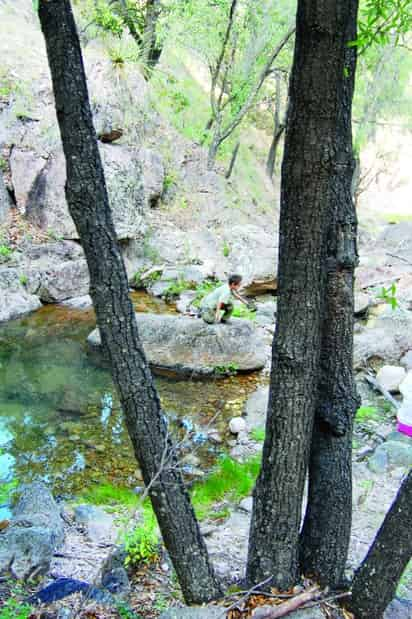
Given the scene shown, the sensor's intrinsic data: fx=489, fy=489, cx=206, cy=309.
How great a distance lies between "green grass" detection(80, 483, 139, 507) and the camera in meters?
4.78

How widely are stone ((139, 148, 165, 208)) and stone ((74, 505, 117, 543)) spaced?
1168 centimetres

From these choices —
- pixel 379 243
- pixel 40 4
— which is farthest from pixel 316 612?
pixel 379 243

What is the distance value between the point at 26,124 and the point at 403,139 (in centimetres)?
1799

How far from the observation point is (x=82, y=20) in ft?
43.5

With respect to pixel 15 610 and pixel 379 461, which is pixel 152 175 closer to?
pixel 379 461

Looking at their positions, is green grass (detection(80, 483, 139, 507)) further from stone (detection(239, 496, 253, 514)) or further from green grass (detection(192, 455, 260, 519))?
stone (detection(239, 496, 253, 514))

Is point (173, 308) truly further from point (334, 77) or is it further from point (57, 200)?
point (334, 77)

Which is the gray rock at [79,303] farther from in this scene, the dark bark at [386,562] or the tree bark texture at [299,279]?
the dark bark at [386,562]

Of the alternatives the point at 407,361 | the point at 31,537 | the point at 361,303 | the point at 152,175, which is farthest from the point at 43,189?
the point at 31,537

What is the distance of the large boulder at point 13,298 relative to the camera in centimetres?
1027

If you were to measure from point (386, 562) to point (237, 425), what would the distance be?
4056 mm

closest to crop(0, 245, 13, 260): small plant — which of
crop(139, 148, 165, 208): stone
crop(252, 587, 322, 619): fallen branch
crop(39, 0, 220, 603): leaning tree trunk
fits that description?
crop(139, 148, 165, 208): stone

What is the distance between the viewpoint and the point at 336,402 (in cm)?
251

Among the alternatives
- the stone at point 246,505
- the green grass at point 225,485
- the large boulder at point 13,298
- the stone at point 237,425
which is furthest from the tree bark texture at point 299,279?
the large boulder at point 13,298
